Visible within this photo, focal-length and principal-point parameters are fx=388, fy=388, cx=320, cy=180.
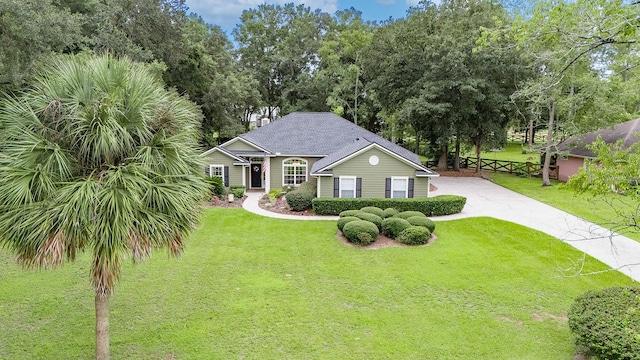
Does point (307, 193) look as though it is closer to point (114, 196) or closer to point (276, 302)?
point (276, 302)

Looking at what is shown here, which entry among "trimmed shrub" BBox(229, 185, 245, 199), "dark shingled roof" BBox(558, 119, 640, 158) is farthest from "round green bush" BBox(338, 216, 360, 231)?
"dark shingled roof" BBox(558, 119, 640, 158)

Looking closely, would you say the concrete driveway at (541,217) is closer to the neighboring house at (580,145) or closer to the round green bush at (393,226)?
the round green bush at (393,226)

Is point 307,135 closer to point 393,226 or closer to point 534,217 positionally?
point 393,226

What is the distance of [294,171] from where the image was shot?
24.0 m

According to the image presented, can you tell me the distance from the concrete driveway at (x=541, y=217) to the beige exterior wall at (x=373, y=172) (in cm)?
281

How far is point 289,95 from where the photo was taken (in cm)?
4606

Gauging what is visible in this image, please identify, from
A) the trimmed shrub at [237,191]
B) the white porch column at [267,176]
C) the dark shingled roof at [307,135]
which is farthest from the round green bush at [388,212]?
the white porch column at [267,176]

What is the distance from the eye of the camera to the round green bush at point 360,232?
14.0 m

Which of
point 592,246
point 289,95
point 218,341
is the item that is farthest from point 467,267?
point 289,95

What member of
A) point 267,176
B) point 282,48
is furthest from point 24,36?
point 282,48

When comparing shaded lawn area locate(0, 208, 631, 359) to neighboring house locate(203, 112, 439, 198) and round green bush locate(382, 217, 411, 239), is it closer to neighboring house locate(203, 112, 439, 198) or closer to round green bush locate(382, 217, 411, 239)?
round green bush locate(382, 217, 411, 239)

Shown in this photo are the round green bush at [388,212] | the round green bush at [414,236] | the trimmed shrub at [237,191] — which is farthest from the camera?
the trimmed shrub at [237,191]

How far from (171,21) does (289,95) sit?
61.0ft

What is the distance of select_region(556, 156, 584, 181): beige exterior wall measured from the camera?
1025 inches
